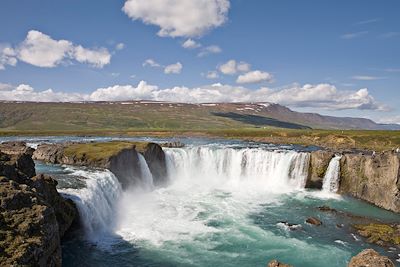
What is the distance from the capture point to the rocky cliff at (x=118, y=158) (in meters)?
47.2

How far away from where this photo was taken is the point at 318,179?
54719 millimetres

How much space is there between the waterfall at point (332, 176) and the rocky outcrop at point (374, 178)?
581 mm

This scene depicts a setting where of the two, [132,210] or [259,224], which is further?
[132,210]

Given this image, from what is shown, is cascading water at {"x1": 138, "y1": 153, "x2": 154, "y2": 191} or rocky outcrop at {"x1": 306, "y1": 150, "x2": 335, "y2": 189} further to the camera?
rocky outcrop at {"x1": 306, "y1": 150, "x2": 335, "y2": 189}

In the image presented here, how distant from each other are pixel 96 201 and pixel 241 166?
112 feet

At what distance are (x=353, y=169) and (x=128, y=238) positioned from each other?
35427mm

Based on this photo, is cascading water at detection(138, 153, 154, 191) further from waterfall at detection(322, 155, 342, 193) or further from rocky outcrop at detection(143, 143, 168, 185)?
waterfall at detection(322, 155, 342, 193)

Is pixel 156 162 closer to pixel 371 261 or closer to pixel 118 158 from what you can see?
pixel 118 158

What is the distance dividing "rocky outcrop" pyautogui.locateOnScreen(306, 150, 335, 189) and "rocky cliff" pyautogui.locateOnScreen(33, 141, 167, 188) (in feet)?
77.5

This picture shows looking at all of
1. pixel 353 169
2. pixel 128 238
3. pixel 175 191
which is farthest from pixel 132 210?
pixel 353 169

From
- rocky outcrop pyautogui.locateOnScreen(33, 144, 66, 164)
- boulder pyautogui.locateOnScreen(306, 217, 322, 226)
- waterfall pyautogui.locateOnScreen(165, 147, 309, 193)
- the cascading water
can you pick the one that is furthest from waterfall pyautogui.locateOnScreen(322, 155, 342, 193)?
rocky outcrop pyautogui.locateOnScreen(33, 144, 66, 164)

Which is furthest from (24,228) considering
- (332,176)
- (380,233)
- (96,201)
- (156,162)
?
(332,176)

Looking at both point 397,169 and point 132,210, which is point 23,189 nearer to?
point 132,210

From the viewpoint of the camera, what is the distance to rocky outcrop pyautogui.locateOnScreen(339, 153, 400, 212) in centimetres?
4450
